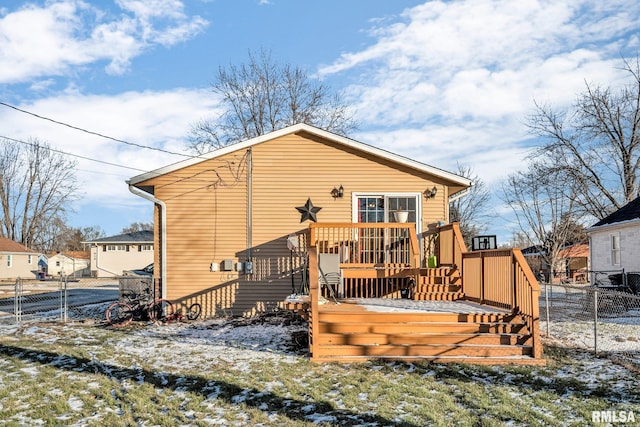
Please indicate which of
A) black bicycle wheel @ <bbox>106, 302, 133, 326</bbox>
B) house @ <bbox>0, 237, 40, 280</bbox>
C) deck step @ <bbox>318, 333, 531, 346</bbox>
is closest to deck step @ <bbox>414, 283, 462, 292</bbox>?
deck step @ <bbox>318, 333, 531, 346</bbox>

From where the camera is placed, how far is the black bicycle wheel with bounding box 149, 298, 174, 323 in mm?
11519

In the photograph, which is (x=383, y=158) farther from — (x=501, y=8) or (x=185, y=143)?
(x=185, y=143)

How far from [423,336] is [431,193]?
198 inches

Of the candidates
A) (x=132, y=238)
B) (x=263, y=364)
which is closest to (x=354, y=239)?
(x=263, y=364)

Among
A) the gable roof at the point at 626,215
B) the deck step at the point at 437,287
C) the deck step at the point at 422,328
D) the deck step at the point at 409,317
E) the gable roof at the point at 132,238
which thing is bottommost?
the deck step at the point at 422,328

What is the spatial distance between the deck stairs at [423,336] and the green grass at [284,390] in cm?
34

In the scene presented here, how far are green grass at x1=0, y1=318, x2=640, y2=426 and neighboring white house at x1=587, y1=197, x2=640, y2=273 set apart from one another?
11.9 meters

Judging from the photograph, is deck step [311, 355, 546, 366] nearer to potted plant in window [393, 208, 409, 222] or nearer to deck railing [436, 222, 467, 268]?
deck railing [436, 222, 467, 268]

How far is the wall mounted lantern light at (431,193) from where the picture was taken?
39.1 feet

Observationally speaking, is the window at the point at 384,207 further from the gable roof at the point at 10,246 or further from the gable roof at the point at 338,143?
the gable roof at the point at 10,246

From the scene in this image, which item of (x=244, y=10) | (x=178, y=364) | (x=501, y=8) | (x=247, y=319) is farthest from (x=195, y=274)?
(x=501, y=8)

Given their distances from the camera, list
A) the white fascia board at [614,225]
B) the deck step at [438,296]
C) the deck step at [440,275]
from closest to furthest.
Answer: the deck step at [438,296] → the deck step at [440,275] → the white fascia board at [614,225]
